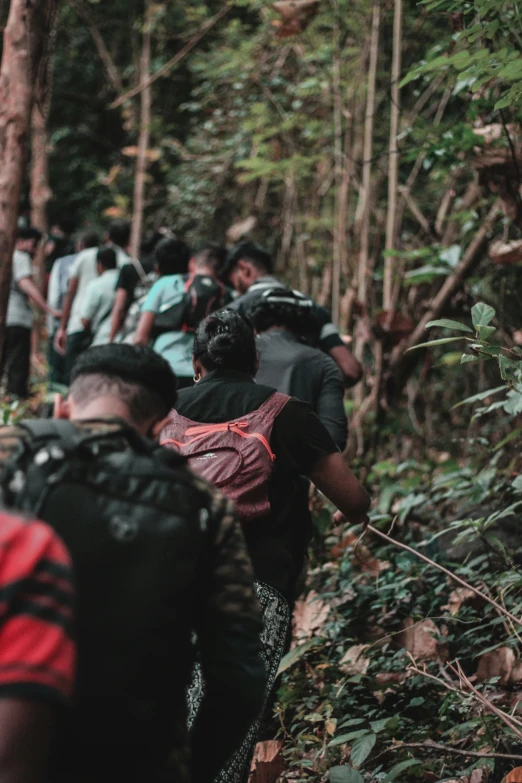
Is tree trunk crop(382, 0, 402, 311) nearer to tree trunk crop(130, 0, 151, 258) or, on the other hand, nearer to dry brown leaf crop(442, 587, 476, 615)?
dry brown leaf crop(442, 587, 476, 615)

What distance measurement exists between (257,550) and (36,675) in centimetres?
183

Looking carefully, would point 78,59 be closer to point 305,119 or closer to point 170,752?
point 305,119

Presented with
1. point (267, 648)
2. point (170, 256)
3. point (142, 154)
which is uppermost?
point (170, 256)

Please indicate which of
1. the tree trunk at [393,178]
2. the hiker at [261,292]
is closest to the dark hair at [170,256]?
the hiker at [261,292]

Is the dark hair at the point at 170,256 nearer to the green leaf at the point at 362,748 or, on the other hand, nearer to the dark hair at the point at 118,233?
the dark hair at the point at 118,233

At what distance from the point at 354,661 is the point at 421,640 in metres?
0.33

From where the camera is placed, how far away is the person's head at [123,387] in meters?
2.12

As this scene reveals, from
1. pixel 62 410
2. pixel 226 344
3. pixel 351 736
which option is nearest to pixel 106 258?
pixel 226 344

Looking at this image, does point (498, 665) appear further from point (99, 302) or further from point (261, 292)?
point (99, 302)

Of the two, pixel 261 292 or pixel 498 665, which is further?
pixel 261 292

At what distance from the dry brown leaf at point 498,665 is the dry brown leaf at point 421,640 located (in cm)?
29

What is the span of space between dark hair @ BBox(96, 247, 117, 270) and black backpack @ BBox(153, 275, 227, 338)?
2.59 m

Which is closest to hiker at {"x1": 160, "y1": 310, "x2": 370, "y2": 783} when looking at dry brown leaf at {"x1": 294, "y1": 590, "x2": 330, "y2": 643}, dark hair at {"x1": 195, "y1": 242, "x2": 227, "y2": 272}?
dry brown leaf at {"x1": 294, "y1": 590, "x2": 330, "y2": 643}

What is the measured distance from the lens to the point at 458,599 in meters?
4.84
